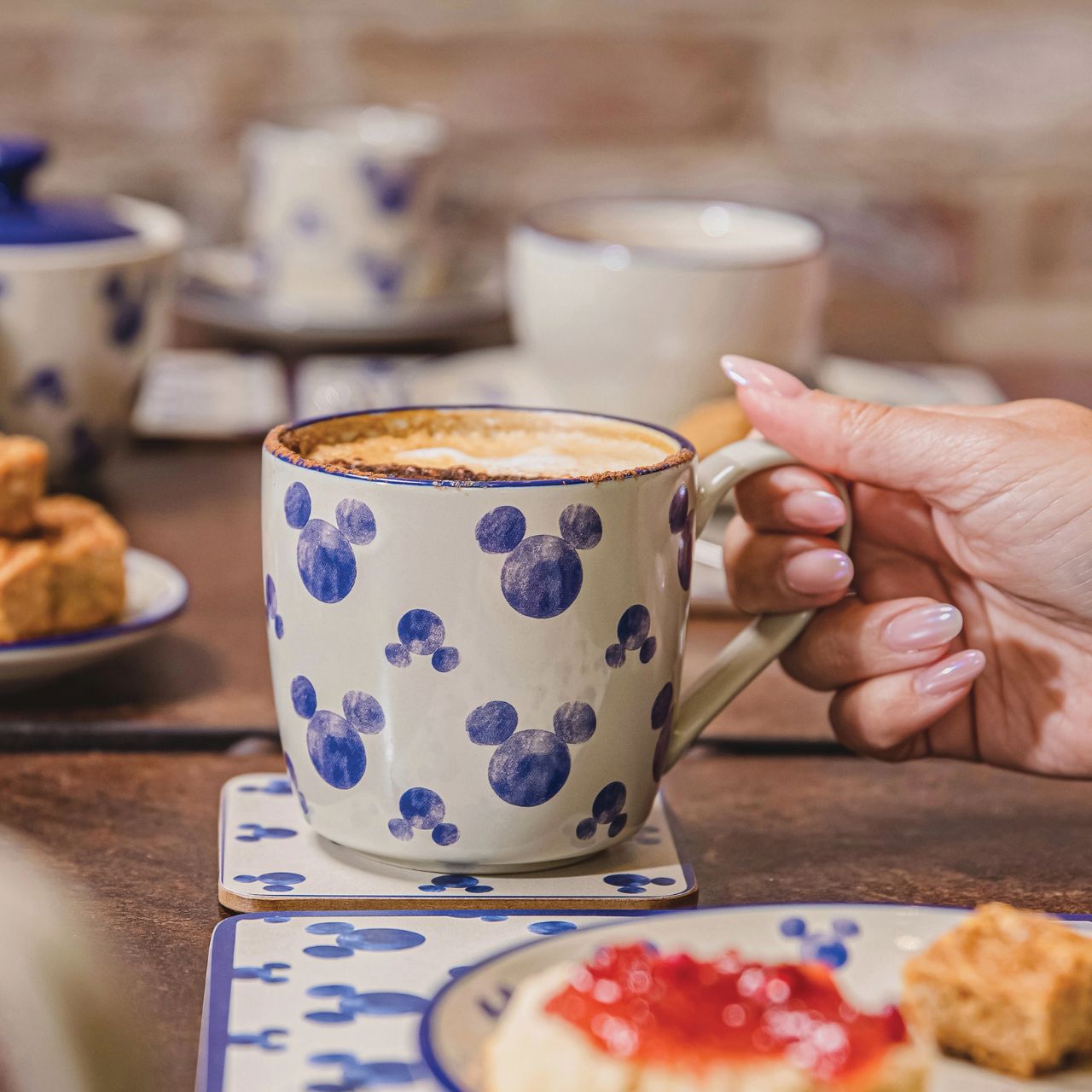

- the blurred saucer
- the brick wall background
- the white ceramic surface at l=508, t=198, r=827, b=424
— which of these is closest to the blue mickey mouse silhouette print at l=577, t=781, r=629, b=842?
the white ceramic surface at l=508, t=198, r=827, b=424

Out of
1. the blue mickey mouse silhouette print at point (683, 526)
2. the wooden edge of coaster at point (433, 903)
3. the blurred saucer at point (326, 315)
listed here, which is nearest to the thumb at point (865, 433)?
the blue mickey mouse silhouette print at point (683, 526)

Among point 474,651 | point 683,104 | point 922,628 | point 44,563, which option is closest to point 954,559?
point 922,628

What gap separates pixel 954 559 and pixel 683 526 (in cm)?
23

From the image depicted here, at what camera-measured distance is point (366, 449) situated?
0.60 m

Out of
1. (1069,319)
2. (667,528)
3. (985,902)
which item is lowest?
(1069,319)

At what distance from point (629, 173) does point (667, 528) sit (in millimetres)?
1475

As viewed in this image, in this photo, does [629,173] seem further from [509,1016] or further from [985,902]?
[509,1016]

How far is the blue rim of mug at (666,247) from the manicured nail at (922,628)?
0.42 metres

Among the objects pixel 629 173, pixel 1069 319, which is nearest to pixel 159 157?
pixel 629 173

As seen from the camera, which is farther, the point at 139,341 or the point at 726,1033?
the point at 139,341

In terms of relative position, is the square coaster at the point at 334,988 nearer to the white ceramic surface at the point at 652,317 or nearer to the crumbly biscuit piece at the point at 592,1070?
the crumbly biscuit piece at the point at 592,1070

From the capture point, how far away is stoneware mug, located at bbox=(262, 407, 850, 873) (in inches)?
20.4

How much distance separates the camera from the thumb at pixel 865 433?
660 millimetres

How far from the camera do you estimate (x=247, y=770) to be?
68 centimetres
